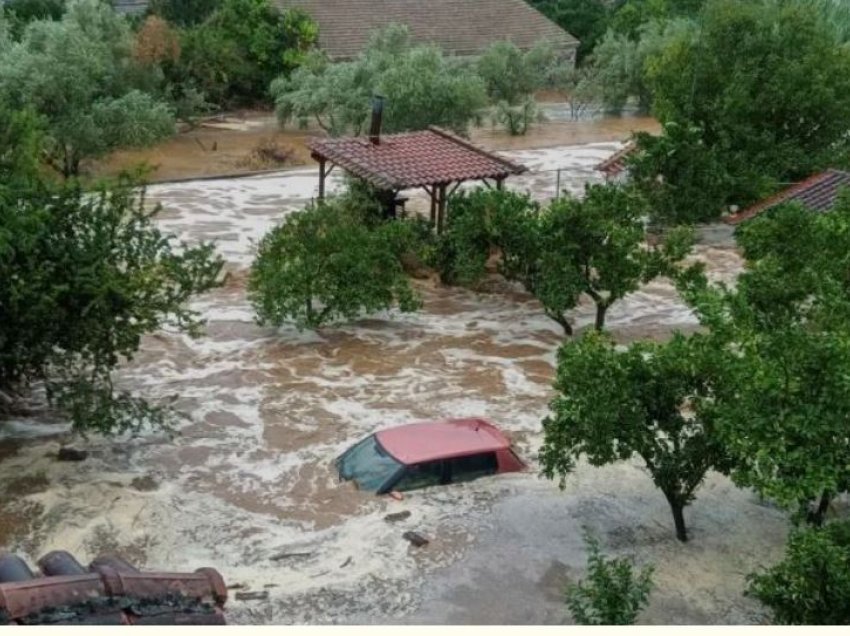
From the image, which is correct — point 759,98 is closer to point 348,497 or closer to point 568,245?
point 568,245

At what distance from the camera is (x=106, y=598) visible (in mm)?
7176

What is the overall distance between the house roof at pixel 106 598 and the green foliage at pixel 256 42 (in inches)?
1569

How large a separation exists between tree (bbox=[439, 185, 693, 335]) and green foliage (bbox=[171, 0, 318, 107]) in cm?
2659

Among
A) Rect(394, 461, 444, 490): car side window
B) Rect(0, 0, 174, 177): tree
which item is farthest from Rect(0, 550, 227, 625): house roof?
Rect(0, 0, 174, 177): tree

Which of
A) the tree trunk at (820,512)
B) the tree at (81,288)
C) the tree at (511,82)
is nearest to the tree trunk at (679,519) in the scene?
the tree trunk at (820,512)

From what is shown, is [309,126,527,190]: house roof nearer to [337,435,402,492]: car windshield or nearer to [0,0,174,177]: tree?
[0,0,174,177]: tree

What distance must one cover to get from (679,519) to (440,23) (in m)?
41.8

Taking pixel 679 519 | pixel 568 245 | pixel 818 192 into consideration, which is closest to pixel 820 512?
pixel 679 519

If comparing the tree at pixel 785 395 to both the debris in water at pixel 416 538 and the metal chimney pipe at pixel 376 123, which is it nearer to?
the debris in water at pixel 416 538

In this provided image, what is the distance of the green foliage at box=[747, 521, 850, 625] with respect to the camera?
884 cm

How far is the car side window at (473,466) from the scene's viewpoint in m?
14.0

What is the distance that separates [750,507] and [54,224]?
9.60 meters

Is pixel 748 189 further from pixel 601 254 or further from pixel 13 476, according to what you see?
pixel 13 476

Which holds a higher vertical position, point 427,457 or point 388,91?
point 388,91
